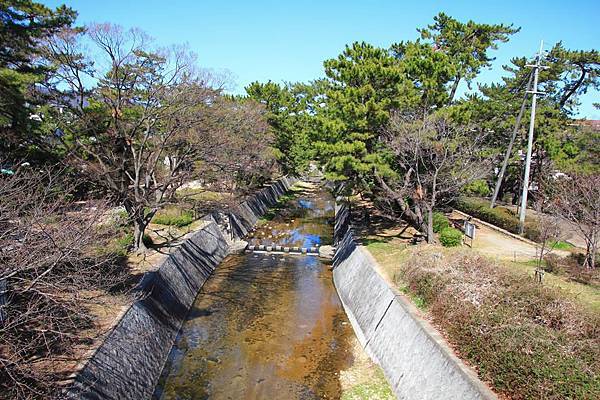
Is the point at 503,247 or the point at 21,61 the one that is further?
the point at 503,247

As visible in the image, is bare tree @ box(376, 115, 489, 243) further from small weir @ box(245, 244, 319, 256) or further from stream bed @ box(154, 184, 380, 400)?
small weir @ box(245, 244, 319, 256)

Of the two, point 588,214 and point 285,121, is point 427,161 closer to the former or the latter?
point 588,214

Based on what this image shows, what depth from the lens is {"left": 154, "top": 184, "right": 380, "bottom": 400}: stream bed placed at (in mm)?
12258

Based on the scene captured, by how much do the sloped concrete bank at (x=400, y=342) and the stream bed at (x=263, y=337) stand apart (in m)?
0.94

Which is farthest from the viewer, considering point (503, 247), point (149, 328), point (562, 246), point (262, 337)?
point (503, 247)

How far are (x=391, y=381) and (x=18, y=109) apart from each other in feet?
61.6

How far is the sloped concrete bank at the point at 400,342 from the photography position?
902cm

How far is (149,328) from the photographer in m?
13.4

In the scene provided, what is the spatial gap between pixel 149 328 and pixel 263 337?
4365 millimetres

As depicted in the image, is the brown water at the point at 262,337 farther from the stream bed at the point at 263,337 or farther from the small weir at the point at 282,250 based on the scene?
the small weir at the point at 282,250

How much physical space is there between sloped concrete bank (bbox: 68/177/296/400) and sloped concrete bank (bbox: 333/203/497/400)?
7344mm

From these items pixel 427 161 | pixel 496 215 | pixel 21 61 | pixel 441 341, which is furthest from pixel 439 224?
pixel 21 61

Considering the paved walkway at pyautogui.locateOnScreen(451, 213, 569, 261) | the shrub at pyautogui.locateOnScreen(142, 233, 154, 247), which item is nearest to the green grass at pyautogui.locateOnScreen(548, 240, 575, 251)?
the paved walkway at pyautogui.locateOnScreen(451, 213, 569, 261)

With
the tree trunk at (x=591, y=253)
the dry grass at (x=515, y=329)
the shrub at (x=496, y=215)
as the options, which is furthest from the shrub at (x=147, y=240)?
the shrub at (x=496, y=215)
